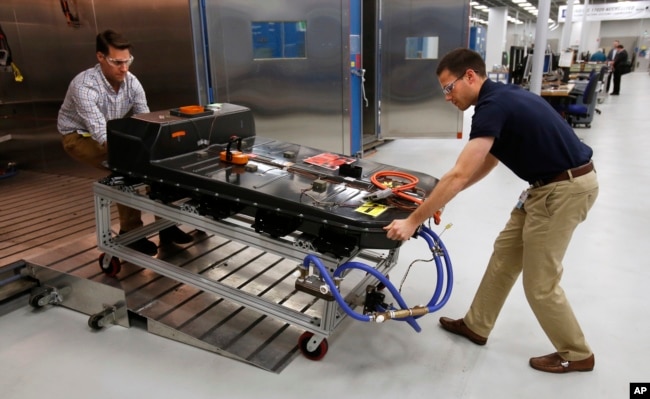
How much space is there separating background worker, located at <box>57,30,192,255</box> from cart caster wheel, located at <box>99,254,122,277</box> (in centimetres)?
24

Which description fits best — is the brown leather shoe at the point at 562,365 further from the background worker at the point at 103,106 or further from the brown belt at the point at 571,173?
the background worker at the point at 103,106

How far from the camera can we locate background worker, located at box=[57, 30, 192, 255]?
8.45 ft

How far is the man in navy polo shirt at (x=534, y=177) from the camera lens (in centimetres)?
173

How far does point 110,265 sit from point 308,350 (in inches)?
50.5

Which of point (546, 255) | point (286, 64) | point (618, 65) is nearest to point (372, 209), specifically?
point (546, 255)

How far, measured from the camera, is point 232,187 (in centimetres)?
198

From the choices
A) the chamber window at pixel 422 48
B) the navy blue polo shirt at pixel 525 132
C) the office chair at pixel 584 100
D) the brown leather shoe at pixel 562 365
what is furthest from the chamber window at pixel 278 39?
the office chair at pixel 584 100

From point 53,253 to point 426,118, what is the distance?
4.49 m

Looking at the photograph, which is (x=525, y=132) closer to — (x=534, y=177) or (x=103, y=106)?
(x=534, y=177)

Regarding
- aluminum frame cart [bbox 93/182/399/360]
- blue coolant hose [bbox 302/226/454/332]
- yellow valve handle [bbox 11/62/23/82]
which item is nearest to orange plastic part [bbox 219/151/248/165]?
aluminum frame cart [bbox 93/182/399/360]

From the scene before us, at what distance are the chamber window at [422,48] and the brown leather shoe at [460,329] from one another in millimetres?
4025

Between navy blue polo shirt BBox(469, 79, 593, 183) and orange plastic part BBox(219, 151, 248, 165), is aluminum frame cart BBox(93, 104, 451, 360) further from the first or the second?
navy blue polo shirt BBox(469, 79, 593, 183)

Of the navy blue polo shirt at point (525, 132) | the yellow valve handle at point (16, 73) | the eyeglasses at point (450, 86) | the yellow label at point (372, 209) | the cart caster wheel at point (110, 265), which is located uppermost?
the yellow valve handle at point (16, 73)

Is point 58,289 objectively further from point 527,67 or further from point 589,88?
point 589,88
